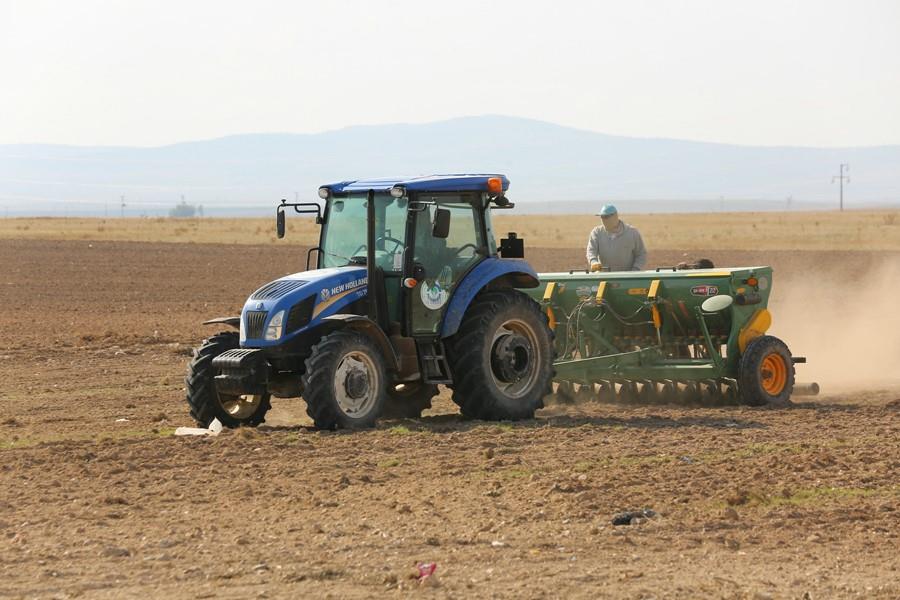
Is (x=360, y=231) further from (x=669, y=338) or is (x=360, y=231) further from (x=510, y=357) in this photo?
(x=669, y=338)

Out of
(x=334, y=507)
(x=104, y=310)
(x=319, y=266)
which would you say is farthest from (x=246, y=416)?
(x=104, y=310)

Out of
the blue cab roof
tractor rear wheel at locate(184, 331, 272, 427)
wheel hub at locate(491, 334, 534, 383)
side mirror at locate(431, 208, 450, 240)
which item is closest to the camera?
side mirror at locate(431, 208, 450, 240)

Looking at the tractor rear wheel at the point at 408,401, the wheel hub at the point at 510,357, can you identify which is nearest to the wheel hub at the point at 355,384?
the tractor rear wheel at the point at 408,401

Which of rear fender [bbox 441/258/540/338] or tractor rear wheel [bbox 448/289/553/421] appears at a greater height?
rear fender [bbox 441/258/540/338]

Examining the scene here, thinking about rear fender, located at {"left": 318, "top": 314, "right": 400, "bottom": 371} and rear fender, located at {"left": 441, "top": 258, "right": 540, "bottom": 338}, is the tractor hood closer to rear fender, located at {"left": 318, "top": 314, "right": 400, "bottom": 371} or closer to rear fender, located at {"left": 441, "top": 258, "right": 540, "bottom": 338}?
rear fender, located at {"left": 318, "top": 314, "right": 400, "bottom": 371}

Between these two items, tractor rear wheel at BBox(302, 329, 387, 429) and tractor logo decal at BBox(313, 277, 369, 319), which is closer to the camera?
tractor rear wheel at BBox(302, 329, 387, 429)

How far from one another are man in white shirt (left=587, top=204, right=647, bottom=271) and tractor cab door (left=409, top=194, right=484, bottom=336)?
3051 millimetres

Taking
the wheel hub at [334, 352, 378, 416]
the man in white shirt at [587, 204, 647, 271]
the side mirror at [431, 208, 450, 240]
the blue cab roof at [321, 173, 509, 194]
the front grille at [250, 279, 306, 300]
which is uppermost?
the blue cab roof at [321, 173, 509, 194]

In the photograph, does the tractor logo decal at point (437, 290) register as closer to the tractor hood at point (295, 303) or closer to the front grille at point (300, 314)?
the tractor hood at point (295, 303)

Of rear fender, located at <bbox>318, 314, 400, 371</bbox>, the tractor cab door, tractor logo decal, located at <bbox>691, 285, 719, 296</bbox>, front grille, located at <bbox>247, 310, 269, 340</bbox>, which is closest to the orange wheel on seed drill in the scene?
tractor logo decal, located at <bbox>691, 285, 719, 296</bbox>

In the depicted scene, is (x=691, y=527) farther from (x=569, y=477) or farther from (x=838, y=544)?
(x=569, y=477)

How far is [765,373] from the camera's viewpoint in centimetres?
1370

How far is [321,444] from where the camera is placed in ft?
35.2

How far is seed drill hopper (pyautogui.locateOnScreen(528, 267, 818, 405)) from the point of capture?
13508mm
